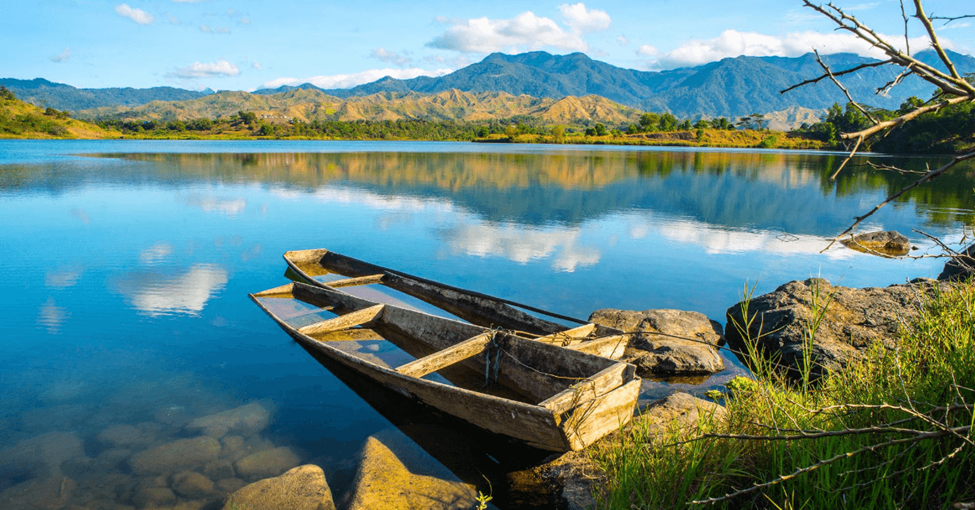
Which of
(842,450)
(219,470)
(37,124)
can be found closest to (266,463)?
(219,470)

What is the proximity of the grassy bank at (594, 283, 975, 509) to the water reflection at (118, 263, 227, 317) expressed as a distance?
1229 centimetres

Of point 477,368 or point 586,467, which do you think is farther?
point 477,368

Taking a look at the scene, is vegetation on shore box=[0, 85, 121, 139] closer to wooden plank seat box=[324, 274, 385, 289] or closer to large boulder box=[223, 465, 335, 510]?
wooden plank seat box=[324, 274, 385, 289]

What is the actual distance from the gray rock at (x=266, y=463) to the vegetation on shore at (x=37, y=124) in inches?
6469

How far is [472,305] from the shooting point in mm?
12508

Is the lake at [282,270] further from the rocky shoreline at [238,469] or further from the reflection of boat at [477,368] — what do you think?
the reflection of boat at [477,368]

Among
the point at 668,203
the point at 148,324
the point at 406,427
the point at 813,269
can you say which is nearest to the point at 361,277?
the point at 148,324

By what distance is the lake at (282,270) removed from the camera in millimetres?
8039

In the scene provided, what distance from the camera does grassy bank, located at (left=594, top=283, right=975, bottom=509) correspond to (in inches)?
149

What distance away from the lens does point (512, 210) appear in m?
29.2

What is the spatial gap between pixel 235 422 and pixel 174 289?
868 cm

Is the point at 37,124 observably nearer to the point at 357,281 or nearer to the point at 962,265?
the point at 357,281

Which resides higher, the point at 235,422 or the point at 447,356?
the point at 447,356

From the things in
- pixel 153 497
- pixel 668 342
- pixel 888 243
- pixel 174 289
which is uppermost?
pixel 888 243
